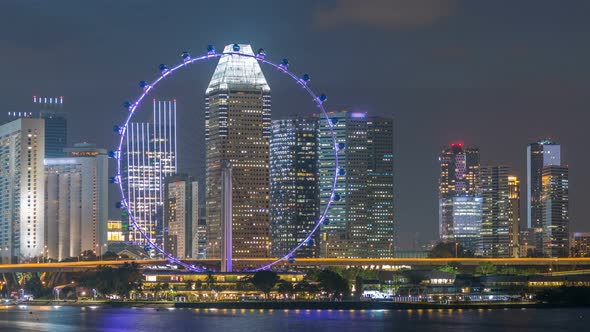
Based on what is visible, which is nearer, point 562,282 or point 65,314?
point 65,314

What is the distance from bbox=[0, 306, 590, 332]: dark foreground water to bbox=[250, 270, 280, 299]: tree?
9.87m

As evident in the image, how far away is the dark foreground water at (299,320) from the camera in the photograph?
294ft

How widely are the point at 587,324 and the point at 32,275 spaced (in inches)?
3532

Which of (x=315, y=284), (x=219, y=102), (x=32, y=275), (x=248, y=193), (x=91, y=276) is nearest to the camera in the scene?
(x=219, y=102)

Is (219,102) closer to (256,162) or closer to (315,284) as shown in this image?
(256,162)

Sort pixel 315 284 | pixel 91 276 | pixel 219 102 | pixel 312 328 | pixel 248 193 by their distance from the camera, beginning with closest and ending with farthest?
pixel 312 328, pixel 219 102, pixel 248 193, pixel 315 284, pixel 91 276

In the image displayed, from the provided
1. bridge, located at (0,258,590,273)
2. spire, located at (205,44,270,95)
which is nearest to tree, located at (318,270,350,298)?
bridge, located at (0,258,590,273)

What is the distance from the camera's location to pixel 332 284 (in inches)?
5118

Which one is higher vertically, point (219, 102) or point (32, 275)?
point (219, 102)

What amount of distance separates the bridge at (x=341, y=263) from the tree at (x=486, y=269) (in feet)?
2.29

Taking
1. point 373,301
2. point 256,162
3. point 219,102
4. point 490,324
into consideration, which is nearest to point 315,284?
point 373,301

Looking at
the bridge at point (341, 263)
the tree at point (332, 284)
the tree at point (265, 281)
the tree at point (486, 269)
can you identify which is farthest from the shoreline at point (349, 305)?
the tree at point (486, 269)

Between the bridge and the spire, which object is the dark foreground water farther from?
the bridge

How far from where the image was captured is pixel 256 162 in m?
116
